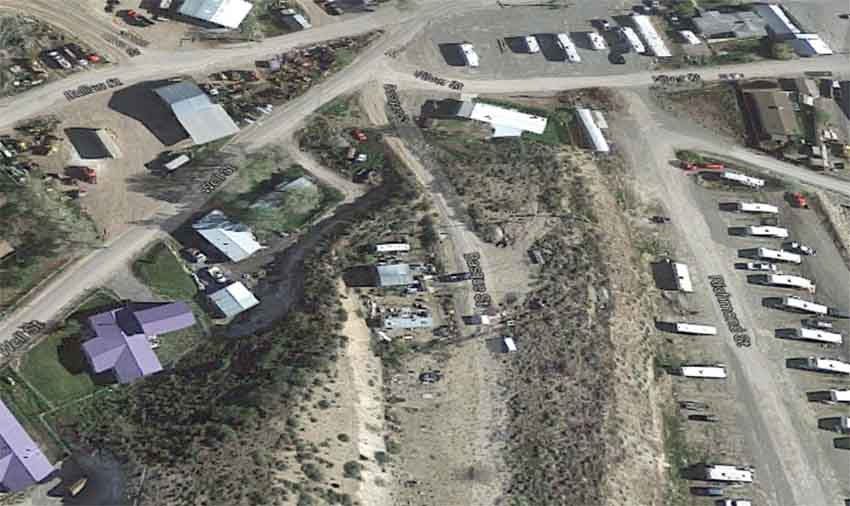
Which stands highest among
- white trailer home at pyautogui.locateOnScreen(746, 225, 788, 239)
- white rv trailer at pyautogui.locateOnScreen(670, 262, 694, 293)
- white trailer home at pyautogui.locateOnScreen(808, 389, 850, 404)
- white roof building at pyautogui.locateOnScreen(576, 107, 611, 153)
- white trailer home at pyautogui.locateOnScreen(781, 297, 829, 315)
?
white roof building at pyautogui.locateOnScreen(576, 107, 611, 153)

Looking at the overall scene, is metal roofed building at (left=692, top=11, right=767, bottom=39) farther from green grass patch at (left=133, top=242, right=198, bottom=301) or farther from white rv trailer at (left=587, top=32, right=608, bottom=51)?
green grass patch at (left=133, top=242, right=198, bottom=301)

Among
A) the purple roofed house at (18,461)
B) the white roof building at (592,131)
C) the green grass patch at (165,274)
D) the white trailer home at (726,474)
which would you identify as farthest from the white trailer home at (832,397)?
the purple roofed house at (18,461)

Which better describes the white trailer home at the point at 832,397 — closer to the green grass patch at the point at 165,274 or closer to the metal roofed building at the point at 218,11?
the green grass patch at the point at 165,274

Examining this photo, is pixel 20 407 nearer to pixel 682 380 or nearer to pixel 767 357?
pixel 682 380

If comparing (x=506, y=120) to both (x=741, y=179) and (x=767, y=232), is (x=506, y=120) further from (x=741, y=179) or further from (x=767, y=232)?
(x=767, y=232)

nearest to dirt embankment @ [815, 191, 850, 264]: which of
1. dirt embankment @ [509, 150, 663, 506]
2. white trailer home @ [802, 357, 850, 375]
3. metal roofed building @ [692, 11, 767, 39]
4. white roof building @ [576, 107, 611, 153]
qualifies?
white trailer home @ [802, 357, 850, 375]

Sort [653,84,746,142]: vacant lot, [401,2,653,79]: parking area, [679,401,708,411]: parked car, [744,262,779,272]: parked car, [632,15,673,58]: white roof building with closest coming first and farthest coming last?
[679,401,708,411]: parked car, [744,262,779,272]: parked car, [653,84,746,142]: vacant lot, [401,2,653,79]: parking area, [632,15,673,58]: white roof building
